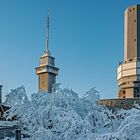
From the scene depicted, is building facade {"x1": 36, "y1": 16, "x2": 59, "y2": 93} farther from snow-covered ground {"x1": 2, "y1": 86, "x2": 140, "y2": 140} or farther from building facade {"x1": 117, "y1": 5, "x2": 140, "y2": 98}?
snow-covered ground {"x1": 2, "y1": 86, "x2": 140, "y2": 140}

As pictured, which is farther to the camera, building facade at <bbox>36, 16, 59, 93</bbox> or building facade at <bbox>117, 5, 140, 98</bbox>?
building facade at <bbox>36, 16, 59, 93</bbox>

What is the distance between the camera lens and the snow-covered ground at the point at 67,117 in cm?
1502

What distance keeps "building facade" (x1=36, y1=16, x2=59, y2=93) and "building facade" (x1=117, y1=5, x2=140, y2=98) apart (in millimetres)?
13593

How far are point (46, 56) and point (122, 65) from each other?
614 inches

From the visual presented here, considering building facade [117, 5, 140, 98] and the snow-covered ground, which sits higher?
building facade [117, 5, 140, 98]

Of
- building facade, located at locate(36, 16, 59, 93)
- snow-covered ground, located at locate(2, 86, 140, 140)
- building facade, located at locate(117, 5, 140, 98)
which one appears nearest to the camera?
snow-covered ground, located at locate(2, 86, 140, 140)

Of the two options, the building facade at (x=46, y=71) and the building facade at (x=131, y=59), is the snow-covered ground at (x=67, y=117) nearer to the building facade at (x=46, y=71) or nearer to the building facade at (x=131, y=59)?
the building facade at (x=131, y=59)

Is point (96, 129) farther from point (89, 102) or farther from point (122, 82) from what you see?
point (122, 82)

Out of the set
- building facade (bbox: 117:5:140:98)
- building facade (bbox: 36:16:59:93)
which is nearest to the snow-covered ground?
building facade (bbox: 117:5:140:98)

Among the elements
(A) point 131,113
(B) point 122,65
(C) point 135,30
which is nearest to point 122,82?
(B) point 122,65

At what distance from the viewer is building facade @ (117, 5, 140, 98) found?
66.4m

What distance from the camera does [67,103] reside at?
18312mm

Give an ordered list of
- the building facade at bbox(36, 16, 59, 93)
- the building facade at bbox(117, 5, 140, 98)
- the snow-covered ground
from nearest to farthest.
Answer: the snow-covered ground, the building facade at bbox(117, 5, 140, 98), the building facade at bbox(36, 16, 59, 93)

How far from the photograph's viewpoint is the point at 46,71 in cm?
7369
